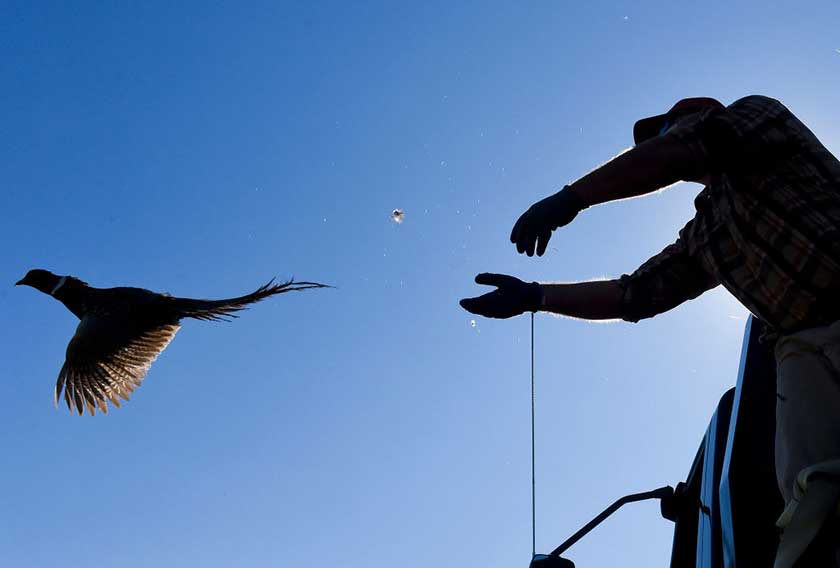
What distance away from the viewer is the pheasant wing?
902 cm

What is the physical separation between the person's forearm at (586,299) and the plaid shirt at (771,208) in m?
0.68

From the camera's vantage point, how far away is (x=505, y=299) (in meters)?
3.10

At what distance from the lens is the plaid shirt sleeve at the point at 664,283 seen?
2.79 m

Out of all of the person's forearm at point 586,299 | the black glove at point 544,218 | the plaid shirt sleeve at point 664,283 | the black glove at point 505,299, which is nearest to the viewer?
the black glove at point 544,218

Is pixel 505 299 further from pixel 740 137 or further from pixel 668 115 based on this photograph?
pixel 740 137

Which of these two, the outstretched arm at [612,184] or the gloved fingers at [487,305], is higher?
the gloved fingers at [487,305]

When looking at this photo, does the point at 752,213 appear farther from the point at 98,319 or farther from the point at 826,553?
the point at 98,319

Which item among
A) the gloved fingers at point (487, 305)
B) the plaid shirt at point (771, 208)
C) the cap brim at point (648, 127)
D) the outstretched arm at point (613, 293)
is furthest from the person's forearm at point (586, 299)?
the plaid shirt at point (771, 208)

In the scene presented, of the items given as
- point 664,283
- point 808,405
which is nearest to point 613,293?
point 664,283

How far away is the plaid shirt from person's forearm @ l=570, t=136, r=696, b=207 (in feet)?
0.11

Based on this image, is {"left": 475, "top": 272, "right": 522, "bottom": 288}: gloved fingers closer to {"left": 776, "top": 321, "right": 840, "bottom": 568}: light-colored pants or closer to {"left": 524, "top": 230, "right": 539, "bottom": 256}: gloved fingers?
{"left": 524, "top": 230, "right": 539, "bottom": 256}: gloved fingers

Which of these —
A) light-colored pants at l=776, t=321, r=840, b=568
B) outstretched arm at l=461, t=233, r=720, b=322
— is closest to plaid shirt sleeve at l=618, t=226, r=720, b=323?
outstretched arm at l=461, t=233, r=720, b=322

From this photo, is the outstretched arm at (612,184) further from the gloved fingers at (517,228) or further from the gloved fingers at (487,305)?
the gloved fingers at (487,305)

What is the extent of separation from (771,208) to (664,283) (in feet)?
2.56
